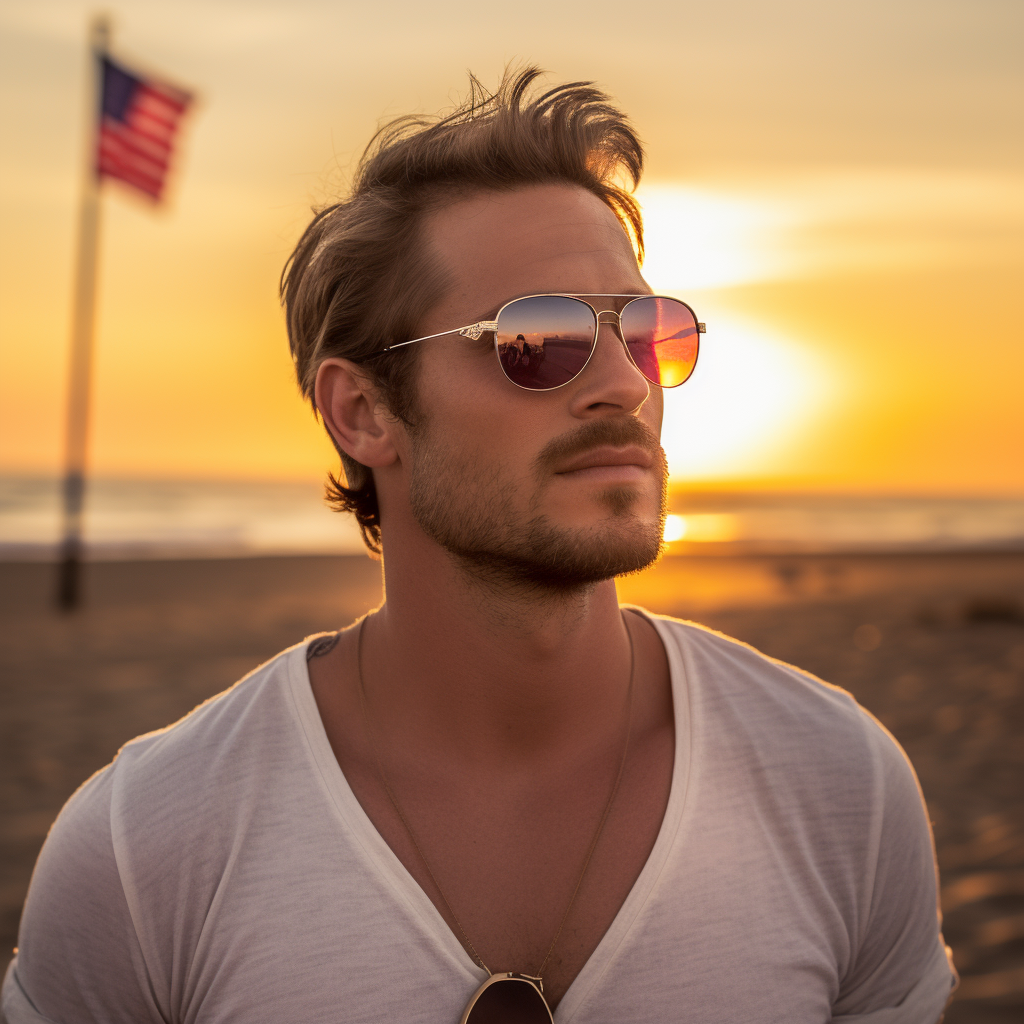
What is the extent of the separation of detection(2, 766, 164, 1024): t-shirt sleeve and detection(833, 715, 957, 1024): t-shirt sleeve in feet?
5.00

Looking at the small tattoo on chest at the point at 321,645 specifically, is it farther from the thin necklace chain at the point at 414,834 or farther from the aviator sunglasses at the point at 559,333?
the aviator sunglasses at the point at 559,333

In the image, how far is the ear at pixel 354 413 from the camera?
2572 mm

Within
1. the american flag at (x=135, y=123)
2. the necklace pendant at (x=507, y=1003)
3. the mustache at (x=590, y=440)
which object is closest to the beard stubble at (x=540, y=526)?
the mustache at (x=590, y=440)

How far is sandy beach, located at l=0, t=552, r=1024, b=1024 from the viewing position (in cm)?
610

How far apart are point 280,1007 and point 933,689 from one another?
34.2 ft

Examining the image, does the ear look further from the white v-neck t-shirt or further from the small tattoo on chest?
the white v-neck t-shirt

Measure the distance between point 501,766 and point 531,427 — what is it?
82 centimetres

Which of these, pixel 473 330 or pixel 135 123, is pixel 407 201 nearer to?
pixel 473 330

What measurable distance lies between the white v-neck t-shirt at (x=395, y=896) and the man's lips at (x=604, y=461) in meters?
0.59

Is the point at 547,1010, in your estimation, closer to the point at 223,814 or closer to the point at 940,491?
the point at 223,814

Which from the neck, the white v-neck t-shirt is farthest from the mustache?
the white v-neck t-shirt

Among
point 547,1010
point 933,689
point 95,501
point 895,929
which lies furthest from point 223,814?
point 95,501

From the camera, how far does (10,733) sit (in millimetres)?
8531

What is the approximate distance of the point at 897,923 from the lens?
2117mm
